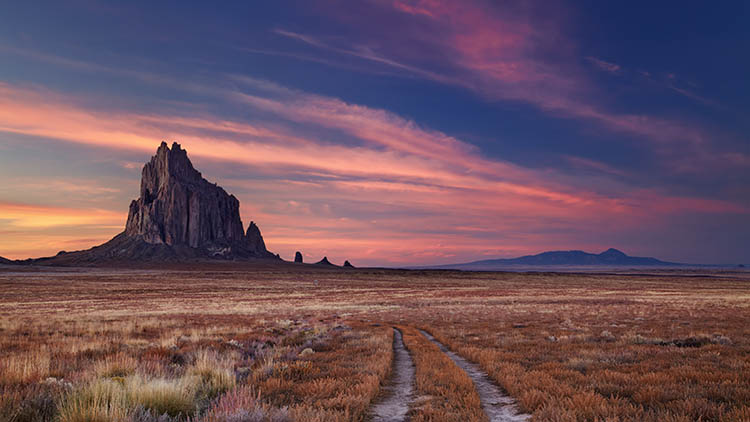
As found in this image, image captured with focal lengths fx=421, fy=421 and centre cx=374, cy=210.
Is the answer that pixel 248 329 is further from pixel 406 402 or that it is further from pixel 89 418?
pixel 89 418

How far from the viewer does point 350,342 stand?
57.4 feet

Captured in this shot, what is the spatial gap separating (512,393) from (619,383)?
2.63 meters

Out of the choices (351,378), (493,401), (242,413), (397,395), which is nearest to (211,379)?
(351,378)

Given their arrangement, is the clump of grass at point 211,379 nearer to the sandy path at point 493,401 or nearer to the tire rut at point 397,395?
the tire rut at point 397,395

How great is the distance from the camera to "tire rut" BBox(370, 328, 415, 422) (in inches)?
305

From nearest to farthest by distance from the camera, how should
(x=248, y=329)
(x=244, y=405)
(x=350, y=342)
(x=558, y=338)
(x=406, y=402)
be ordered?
1. (x=244, y=405)
2. (x=406, y=402)
3. (x=350, y=342)
4. (x=558, y=338)
5. (x=248, y=329)

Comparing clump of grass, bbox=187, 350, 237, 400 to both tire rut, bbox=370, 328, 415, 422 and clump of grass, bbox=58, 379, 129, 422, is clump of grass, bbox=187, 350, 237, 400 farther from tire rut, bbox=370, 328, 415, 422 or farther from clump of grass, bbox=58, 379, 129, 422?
tire rut, bbox=370, 328, 415, 422

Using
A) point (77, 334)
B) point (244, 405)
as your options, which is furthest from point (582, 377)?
point (77, 334)

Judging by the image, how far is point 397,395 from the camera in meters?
9.34

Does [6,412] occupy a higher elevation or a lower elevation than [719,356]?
higher

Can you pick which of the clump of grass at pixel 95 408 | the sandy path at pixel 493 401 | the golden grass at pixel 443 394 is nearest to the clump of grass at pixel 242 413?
the clump of grass at pixel 95 408

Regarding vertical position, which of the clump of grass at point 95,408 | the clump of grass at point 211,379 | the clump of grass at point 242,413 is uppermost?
the clump of grass at point 95,408

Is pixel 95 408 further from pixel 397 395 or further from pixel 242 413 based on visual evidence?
pixel 397 395

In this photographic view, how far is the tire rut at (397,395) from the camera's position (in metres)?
7.76
